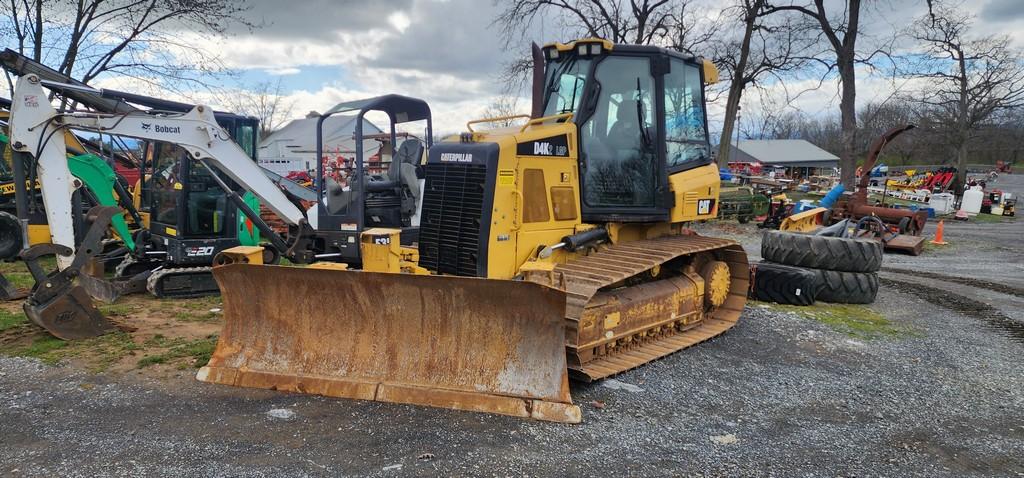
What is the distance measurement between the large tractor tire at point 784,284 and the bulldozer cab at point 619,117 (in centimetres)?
267

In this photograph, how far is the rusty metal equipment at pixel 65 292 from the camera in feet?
18.9

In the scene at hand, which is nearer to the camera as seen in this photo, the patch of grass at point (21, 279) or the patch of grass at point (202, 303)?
the patch of grass at point (202, 303)

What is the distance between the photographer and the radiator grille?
528cm

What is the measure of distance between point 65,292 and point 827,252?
8.68 metres

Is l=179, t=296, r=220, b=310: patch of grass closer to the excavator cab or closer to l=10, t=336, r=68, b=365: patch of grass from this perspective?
the excavator cab

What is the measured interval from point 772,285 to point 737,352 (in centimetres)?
237

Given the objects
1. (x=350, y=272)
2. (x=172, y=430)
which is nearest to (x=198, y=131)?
(x=350, y=272)

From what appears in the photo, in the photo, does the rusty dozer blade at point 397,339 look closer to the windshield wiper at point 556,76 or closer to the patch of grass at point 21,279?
the windshield wiper at point 556,76

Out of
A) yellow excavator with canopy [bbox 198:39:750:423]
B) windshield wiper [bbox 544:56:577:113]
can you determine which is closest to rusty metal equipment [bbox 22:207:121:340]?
yellow excavator with canopy [bbox 198:39:750:423]

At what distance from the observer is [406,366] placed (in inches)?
185

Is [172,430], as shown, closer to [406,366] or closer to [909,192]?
[406,366]

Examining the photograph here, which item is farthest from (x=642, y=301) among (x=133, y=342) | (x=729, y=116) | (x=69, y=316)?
(x=729, y=116)

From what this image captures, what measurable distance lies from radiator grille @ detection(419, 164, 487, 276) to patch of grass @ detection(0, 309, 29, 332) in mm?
4410

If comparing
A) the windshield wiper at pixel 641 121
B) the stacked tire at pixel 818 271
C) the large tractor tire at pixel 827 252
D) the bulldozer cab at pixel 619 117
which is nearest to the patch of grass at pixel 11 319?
the bulldozer cab at pixel 619 117
